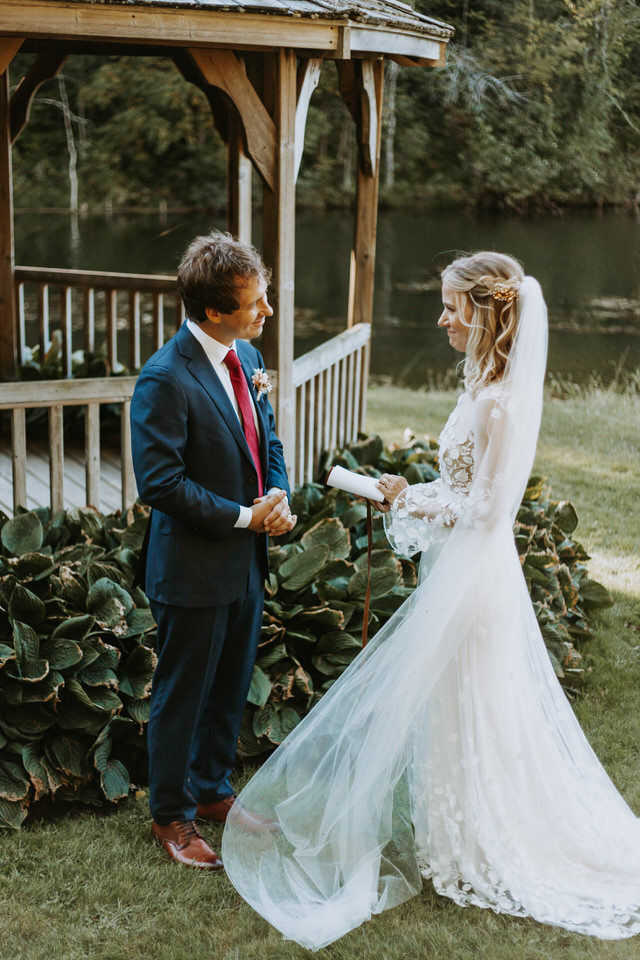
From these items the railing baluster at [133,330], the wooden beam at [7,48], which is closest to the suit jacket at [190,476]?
the wooden beam at [7,48]

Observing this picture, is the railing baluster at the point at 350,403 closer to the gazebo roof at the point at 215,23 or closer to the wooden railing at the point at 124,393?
the wooden railing at the point at 124,393

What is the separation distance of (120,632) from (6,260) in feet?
13.3

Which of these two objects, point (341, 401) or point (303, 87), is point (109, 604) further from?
point (341, 401)

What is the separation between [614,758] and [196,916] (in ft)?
6.28

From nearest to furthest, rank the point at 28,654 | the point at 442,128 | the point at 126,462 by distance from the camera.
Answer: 1. the point at 28,654
2. the point at 126,462
3. the point at 442,128

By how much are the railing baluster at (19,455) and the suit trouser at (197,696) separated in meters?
1.59

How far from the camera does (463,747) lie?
3012mm

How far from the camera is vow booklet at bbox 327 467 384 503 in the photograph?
3.03 m

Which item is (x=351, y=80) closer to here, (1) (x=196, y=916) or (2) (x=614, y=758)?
(2) (x=614, y=758)

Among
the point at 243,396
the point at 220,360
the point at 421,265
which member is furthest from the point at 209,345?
the point at 421,265

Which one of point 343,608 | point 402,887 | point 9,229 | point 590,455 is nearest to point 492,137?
point 590,455

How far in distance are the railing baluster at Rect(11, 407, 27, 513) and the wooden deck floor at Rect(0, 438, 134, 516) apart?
1.74 feet

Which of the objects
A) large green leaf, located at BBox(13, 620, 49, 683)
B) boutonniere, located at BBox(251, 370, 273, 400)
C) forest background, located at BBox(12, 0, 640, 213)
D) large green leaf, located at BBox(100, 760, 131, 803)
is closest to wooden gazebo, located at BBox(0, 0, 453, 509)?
large green leaf, located at BBox(13, 620, 49, 683)

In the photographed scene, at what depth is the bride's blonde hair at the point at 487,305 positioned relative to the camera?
9.26 ft
